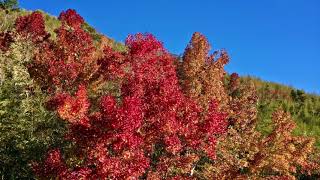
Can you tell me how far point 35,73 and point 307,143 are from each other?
1980 centimetres

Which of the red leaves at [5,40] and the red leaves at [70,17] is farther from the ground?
the red leaves at [70,17]

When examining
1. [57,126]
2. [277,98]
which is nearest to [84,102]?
[57,126]

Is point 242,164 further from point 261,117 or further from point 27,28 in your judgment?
point 27,28

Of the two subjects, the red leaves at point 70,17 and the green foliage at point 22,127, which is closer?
the green foliage at point 22,127

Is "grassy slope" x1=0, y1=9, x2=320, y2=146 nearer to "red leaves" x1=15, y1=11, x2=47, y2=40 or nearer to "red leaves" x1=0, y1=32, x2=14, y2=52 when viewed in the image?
"red leaves" x1=15, y1=11, x2=47, y2=40

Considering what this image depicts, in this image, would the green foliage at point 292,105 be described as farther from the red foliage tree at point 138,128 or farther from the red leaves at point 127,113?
the red foliage tree at point 138,128

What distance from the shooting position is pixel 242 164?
31.0 m

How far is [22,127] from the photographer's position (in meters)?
31.9

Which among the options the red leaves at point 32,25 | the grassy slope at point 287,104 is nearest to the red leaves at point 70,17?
the red leaves at point 32,25

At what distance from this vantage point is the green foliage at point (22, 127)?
3098 centimetres

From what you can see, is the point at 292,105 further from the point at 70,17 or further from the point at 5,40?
the point at 5,40

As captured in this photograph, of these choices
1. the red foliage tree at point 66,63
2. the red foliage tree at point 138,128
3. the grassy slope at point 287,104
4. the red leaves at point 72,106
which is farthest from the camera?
the grassy slope at point 287,104

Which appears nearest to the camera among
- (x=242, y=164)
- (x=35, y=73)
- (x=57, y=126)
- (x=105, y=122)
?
(x=105, y=122)

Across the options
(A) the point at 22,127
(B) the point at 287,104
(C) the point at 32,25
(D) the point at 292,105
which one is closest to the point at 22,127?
(A) the point at 22,127
